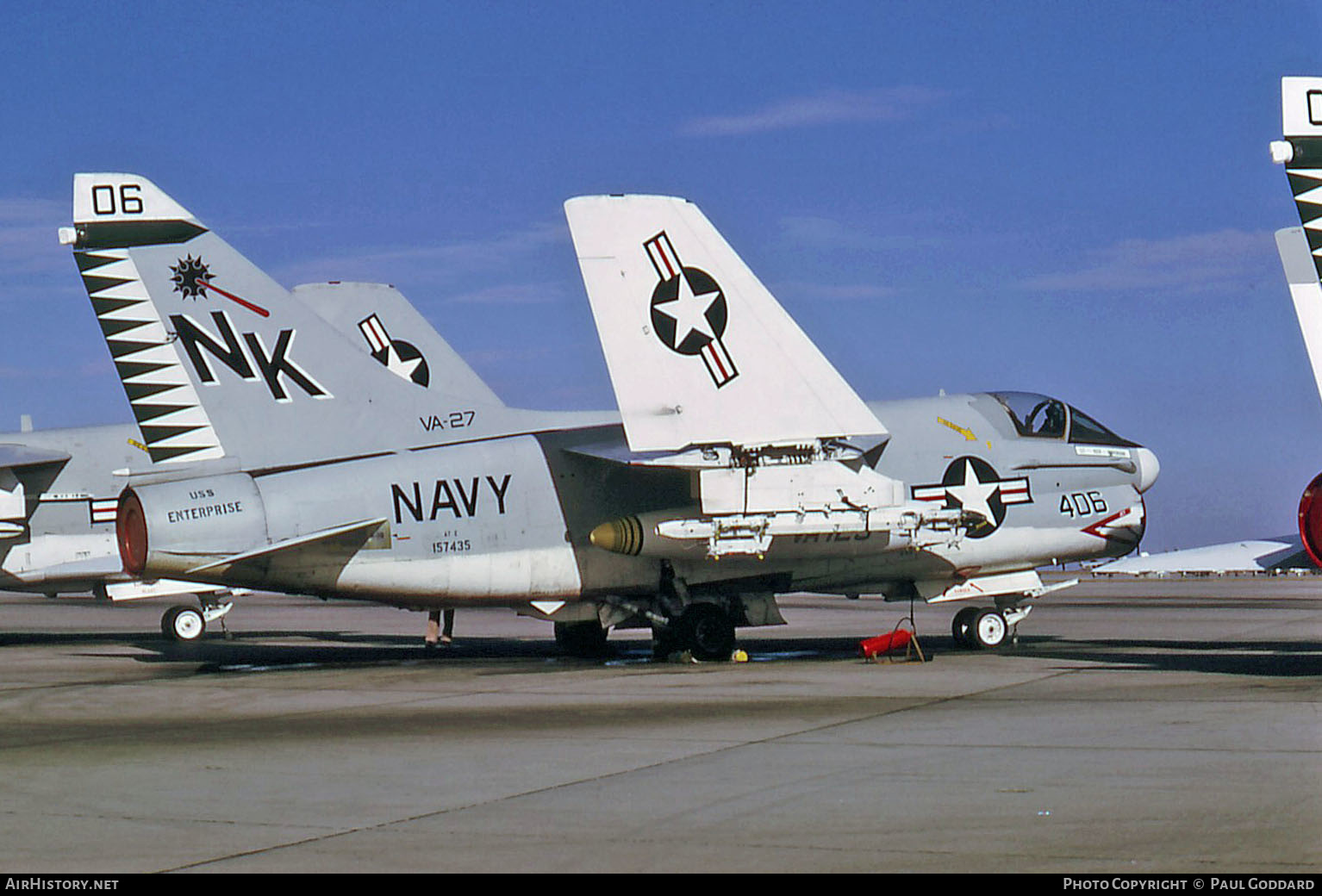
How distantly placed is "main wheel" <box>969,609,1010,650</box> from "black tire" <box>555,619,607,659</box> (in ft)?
16.8

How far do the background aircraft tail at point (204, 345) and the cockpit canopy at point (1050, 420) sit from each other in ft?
26.9

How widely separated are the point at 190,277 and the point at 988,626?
11521 millimetres

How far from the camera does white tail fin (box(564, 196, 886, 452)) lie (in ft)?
59.4

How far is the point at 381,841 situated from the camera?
25.2ft

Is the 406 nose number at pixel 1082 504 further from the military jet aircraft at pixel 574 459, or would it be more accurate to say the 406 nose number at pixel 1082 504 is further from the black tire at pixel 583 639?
the black tire at pixel 583 639

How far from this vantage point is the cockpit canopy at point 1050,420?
21.0 m

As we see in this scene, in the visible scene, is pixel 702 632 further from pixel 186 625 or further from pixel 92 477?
pixel 92 477

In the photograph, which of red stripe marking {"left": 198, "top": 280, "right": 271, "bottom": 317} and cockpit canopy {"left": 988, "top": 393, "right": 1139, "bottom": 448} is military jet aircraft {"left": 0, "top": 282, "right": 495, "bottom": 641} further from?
cockpit canopy {"left": 988, "top": 393, "right": 1139, "bottom": 448}

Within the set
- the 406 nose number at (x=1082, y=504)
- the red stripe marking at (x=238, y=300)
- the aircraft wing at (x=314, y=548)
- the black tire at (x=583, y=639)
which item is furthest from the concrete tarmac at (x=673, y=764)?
the red stripe marking at (x=238, y=300)

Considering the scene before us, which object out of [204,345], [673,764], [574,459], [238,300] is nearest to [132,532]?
[204,345]

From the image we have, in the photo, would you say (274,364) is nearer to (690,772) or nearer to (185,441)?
(185,441)

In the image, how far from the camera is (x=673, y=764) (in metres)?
10.2

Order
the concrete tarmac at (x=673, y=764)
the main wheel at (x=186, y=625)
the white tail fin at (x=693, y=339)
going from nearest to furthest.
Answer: the concrete tarmac at (x=673, y=764), the white tail fin at (x=693, y=339), the main wheel at (x=186, y=625)
